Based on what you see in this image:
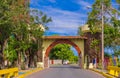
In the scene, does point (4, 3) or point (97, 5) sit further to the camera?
point (97, 5)

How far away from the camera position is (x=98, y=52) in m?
64.4

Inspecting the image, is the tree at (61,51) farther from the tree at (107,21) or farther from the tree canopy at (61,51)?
the tree at (107,21)

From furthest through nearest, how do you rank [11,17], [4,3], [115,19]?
[115,19] → [11,17] → [4,3]

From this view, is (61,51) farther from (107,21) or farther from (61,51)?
(107,21)

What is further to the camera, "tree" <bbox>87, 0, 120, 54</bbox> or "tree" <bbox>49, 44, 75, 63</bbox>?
"tree" <bbox>49, 44, 75, 63</bbox>

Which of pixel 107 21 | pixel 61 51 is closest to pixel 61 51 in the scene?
pixel 61 51

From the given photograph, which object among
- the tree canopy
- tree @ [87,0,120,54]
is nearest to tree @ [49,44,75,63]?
the tree canopy

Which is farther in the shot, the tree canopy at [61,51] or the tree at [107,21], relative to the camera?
the tree canopy at [61,51]

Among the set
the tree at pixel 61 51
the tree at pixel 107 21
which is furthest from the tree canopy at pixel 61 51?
the tree at pixel 107 21

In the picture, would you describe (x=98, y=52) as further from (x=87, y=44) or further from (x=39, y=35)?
(x=39, y=35)

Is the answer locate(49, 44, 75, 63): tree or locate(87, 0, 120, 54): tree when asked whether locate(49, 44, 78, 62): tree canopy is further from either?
locate(87, 0, 120, 54): tree

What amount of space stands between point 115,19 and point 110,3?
10.9 ft

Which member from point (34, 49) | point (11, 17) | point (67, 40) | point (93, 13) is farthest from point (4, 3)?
point (67, 40)

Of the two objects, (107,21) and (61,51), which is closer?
(107,21)
